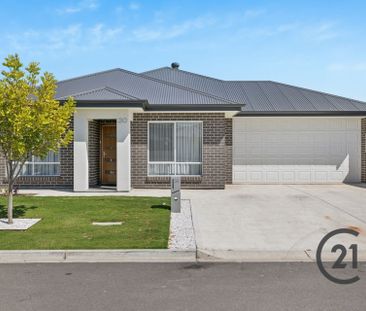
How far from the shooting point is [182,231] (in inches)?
314

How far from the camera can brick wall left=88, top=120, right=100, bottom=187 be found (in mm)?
14805

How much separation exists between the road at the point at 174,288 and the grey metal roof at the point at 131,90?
899 centimetres

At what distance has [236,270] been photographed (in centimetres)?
570

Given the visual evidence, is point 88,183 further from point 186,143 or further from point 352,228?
point 352,228

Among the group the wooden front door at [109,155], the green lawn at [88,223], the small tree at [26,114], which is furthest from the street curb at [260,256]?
the wooden front door at [109,155]

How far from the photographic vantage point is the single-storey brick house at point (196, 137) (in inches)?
552

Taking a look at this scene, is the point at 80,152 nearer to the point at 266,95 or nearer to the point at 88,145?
the point at 88,145

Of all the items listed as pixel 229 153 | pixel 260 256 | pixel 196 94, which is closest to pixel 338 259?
pixel 260 256

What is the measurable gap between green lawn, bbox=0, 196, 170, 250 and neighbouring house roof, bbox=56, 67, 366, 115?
12.9 feet

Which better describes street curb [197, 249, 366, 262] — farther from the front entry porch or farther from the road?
the front entry porch

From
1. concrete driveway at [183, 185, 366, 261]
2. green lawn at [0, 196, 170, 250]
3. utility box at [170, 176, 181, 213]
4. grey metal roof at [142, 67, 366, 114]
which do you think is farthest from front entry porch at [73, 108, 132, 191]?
grey metal roof at [142, 67, 366, 114]

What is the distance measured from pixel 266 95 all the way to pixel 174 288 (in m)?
16.6

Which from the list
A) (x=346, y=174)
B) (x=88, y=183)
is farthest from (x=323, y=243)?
(x=346, y=174)

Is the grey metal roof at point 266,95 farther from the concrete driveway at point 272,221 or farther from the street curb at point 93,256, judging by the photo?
the street curb at point 93,256
